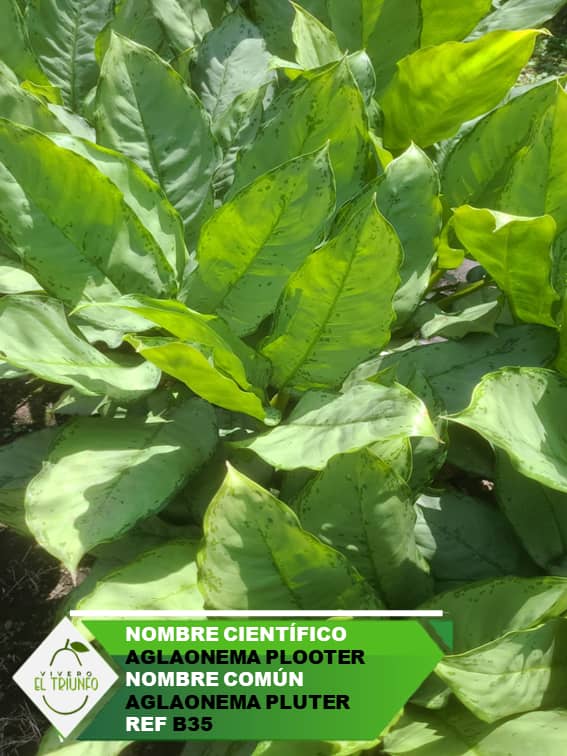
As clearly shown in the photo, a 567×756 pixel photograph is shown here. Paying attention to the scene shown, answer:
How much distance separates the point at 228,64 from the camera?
4.03 ft

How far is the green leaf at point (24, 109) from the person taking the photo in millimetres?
955

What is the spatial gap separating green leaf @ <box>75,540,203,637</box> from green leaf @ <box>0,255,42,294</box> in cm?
41

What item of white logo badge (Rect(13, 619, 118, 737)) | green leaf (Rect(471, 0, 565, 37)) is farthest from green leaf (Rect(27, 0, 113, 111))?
white logo badge (Rect(13, 619, 118, 737))

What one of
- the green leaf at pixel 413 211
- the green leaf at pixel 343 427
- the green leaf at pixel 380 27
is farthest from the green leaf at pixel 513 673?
the green leaf at pixel 380 27

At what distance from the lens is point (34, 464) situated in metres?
1.09

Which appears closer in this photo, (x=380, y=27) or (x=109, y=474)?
(x=109, y=474)

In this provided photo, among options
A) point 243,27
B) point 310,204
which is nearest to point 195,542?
point 310,204

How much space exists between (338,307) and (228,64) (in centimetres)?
56

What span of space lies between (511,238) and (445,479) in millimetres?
496

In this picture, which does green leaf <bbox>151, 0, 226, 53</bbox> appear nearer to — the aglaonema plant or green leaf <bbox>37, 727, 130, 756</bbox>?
the aglaonema plant

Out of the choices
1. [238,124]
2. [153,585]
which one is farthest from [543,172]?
[153,585]

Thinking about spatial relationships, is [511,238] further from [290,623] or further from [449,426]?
[290,623]

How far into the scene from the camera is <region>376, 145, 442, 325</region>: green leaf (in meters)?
0.97

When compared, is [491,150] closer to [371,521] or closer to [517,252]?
[517,252]
